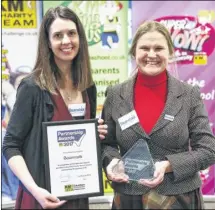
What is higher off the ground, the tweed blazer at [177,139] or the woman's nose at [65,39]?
the woman's nose at [65,39]

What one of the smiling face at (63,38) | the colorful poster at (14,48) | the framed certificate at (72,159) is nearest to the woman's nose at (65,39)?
the smiling face at (63,38)

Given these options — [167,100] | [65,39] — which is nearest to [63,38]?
[65,39]

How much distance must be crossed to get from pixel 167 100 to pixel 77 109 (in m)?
0.37

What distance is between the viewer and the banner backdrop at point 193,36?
249cm

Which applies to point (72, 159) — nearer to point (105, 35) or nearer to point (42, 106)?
point (42, 106)

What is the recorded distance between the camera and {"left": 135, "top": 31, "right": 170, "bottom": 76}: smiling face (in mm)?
1551

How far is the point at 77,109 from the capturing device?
157cm

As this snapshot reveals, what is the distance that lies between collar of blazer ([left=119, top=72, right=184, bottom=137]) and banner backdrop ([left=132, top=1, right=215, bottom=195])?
73 centimetres

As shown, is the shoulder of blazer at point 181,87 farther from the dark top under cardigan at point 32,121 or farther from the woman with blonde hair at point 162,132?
the dark top under cardigan at point 32,121

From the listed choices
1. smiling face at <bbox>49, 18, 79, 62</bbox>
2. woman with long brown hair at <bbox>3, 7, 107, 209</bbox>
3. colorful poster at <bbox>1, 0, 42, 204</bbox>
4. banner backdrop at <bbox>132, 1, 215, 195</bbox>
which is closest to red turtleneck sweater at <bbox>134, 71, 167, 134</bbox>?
woman with long brown hair at <bbox>3, 7, 107, 209</bbox>

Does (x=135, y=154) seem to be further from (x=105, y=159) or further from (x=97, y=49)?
(x=97, y=49)

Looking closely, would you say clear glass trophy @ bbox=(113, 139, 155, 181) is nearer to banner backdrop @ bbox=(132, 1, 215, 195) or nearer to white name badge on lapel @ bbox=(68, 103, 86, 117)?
white name badge on lapel @ bbox=(68, 103, 86, 117)

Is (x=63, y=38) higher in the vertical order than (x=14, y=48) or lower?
higher

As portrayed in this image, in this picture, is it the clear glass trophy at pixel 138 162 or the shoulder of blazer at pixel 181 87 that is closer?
the clear glass trophy at pixel 138 162
